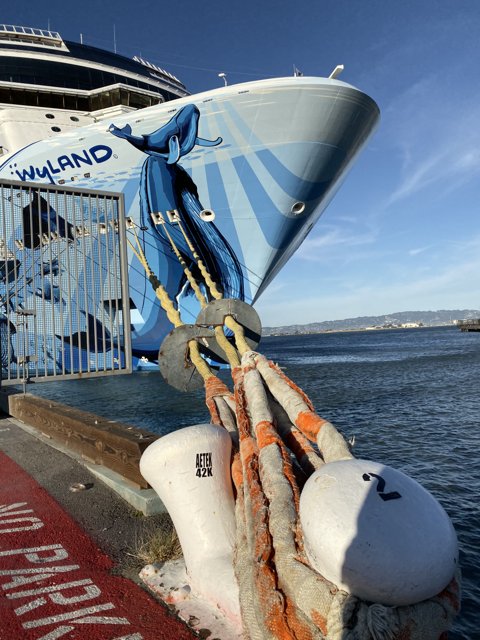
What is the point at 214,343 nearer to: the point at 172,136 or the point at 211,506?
the point at 211,506

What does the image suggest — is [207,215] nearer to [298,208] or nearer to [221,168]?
[221,168]

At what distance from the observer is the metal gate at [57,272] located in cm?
924

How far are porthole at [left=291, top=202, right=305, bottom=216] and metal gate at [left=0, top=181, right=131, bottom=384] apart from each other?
6.98 m

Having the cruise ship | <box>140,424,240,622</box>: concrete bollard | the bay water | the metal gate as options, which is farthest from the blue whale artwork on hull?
<box>140,424,240,622</box>: concrete bollard

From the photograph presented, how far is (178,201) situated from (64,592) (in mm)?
17118

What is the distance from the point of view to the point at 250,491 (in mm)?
3158

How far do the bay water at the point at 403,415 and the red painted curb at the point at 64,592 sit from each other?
13.1 ft

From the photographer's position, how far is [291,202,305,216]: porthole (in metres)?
19.0

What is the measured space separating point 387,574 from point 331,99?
17568 mm

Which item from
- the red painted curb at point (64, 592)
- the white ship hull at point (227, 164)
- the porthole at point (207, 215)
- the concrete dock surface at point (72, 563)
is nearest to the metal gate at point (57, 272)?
the white ship hull at point (227, 164)

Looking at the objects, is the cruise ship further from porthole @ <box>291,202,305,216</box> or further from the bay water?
the bay water

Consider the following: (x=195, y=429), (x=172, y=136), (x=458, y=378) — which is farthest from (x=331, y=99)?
(x=458, y=378)

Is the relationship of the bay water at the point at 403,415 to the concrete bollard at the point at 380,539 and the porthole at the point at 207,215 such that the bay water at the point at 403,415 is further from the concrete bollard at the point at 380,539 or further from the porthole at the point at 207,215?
the porthole at the point at 207,215

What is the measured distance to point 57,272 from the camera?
60.4 feet
